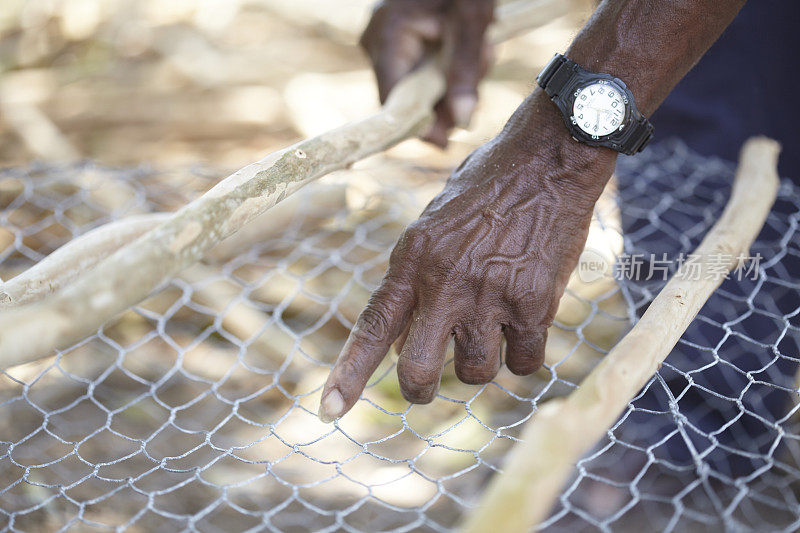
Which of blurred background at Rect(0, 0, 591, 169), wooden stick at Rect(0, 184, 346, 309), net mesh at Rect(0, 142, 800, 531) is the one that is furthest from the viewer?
blurred background at Rect(0, 0, 591, 169)

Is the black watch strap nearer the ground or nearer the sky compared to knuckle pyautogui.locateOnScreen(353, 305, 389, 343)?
nearer the sky

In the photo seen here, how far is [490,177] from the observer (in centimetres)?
82

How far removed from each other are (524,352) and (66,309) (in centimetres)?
48

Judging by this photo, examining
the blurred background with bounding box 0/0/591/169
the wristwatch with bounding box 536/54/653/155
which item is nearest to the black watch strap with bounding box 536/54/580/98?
the wristwatch with bounding box 536/54/653/155

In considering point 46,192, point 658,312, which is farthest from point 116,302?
point 46,192

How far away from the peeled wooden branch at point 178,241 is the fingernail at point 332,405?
7.5 inches

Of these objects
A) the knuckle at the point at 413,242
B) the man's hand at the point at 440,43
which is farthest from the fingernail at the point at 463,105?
the knuckle at the point at 413,242

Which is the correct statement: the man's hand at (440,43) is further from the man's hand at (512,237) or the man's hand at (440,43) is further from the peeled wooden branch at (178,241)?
the man's hand at (512,237)

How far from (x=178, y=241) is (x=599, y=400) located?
0.38m

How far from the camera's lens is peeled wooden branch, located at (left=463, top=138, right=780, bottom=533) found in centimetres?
50

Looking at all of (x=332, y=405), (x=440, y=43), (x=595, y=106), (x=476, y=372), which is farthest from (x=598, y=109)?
(x=440, y=43)

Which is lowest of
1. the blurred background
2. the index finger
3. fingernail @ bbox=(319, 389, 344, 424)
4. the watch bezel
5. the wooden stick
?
the blurred background

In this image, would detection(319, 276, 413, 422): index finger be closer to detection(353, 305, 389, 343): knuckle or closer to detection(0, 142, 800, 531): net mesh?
detection(353, 305, 389, 343): knuckle

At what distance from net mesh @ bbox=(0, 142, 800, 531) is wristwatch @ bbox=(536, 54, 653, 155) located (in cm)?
32
